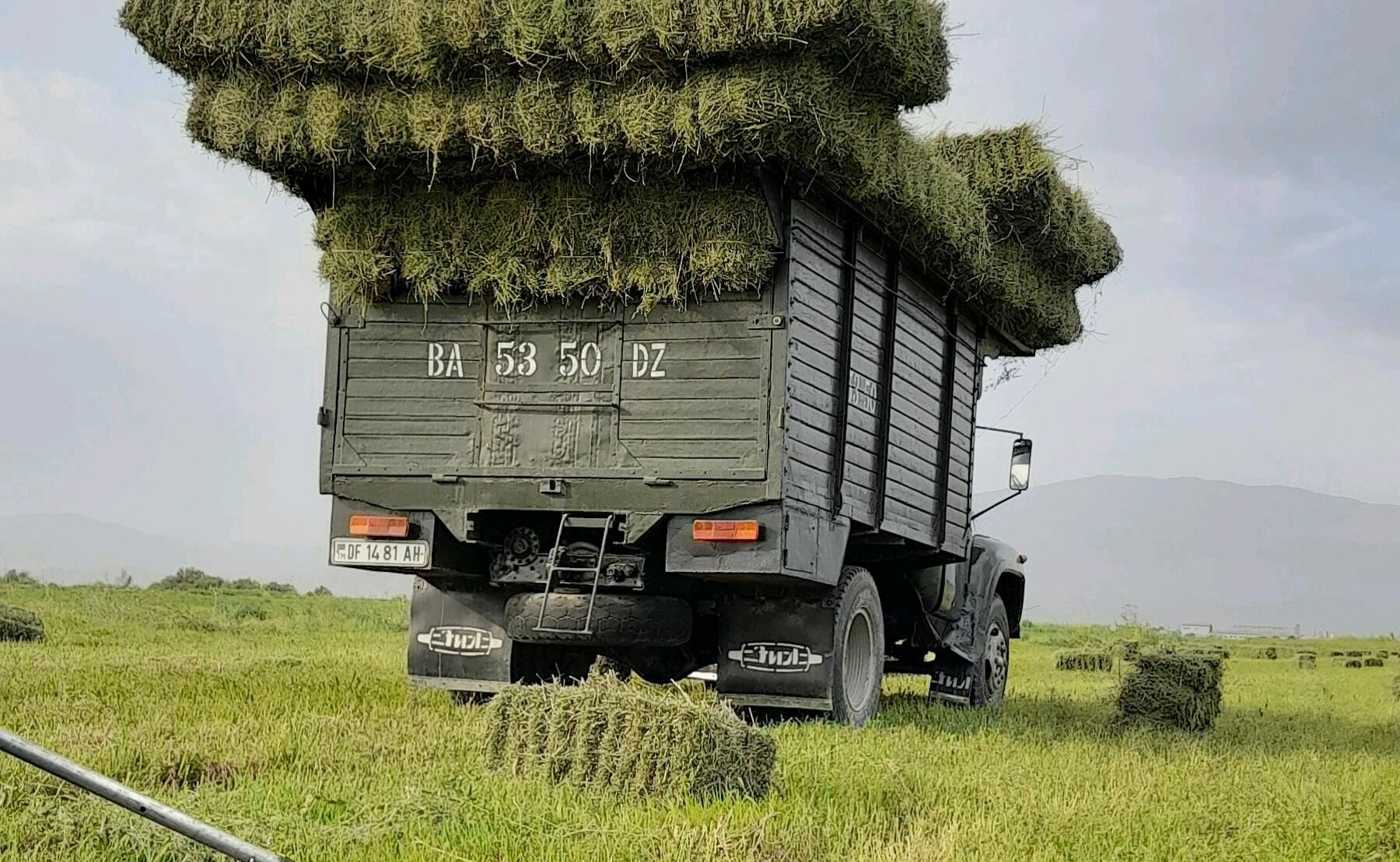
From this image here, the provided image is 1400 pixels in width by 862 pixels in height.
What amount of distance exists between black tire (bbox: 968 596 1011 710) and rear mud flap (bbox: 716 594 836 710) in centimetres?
370

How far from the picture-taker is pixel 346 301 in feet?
34.0

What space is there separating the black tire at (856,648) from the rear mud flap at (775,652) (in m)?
0.10

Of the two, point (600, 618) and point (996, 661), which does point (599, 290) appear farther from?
point (996, 661)

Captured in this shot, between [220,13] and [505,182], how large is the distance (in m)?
1.87

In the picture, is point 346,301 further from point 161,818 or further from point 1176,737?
point 161,818

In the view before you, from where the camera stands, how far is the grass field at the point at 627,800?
18.5 ft

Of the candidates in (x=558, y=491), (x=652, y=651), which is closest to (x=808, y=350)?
(x=558, y=491)

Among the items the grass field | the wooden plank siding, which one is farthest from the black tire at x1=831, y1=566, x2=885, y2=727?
the wooden plank siding

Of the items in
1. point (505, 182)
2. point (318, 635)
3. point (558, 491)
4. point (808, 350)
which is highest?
point (505, 182)

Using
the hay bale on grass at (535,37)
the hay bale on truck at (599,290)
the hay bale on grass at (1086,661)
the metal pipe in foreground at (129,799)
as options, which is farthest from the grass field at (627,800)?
the hay bale on grass at (1086,661)

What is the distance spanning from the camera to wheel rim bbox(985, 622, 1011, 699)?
567 inches

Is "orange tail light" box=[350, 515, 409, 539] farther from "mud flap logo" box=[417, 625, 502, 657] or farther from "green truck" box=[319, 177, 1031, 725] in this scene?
"mud flap logo" box=[417, 625, 502, 657]

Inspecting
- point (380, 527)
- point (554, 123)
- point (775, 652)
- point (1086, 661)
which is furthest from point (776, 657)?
point (1086, 661)

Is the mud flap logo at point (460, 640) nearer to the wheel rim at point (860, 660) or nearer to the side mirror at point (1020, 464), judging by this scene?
the wheel rim at point (860, 660)
